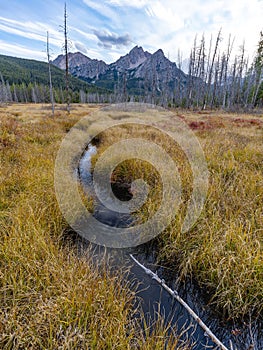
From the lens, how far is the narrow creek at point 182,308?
2197mm

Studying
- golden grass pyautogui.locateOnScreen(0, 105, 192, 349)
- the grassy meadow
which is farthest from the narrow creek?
golden grass pyautogui.locateOnScreen(0, 105, 192, 349)

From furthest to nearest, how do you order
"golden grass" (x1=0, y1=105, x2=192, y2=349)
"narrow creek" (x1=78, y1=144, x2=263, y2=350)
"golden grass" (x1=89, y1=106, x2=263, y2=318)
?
"golden grass" (x1=89, y1=106, x2=263, y2=318)
"narrow creek" (x1=78, y1=144, x2=263, y2=350)
"golden grass" (x1=0, y1=105, x2=192, y2=349)

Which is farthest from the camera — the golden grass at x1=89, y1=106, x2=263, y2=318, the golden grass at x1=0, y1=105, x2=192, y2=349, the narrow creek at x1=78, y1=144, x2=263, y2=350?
the golden grass at x1=89, y1=106, x2=263, y2=318

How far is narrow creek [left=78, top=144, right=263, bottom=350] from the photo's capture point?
2197 millimetres

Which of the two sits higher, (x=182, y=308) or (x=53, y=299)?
(x=53, y=299)

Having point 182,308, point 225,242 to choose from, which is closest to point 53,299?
point 182,308

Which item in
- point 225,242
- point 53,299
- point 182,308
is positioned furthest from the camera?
point 225,242

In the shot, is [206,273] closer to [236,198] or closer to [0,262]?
[236,198]

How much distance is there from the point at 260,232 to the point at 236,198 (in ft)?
3.48

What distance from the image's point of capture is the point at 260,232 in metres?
3.13

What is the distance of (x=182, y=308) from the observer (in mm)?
2555

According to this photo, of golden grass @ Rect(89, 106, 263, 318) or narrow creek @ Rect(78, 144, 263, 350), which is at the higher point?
golden grass @ Rect(89, 106, 263, 318)

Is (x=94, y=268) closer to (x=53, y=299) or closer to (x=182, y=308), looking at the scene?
(x=53, y=299)

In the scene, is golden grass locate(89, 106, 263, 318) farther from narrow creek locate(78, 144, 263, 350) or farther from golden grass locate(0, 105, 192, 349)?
golden grass locate(0, 105, 192, 349)
